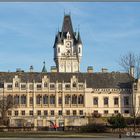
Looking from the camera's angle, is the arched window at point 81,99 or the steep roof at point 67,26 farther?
the steep roof at point 67,26

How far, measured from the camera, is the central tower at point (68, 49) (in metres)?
106

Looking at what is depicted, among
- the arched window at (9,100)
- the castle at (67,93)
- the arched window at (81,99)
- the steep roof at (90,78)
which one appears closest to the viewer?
the arched window at (9,100)

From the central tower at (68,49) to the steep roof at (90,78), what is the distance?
28.8 m

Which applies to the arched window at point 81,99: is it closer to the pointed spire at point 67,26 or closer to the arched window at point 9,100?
the arched window at point 9,100

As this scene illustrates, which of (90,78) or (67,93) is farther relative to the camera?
(90,78)

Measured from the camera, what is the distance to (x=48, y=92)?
74.6 m

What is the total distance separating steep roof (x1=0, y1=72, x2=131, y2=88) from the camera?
75562mm

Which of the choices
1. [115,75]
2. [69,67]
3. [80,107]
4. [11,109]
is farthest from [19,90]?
[69,67]

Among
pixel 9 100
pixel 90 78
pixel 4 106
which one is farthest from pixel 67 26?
pixel 4 106

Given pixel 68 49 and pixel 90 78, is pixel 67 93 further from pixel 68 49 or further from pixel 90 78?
pixel 68 49

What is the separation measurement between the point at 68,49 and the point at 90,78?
31.0 metres

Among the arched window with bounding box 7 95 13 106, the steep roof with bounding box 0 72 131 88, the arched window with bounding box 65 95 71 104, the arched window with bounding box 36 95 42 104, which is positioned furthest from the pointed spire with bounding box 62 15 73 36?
the arched window with bounding box 7 95 13 106

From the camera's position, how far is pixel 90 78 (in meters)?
77.4

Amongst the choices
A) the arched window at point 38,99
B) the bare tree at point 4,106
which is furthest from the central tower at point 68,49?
the bare tree at point 4,106
